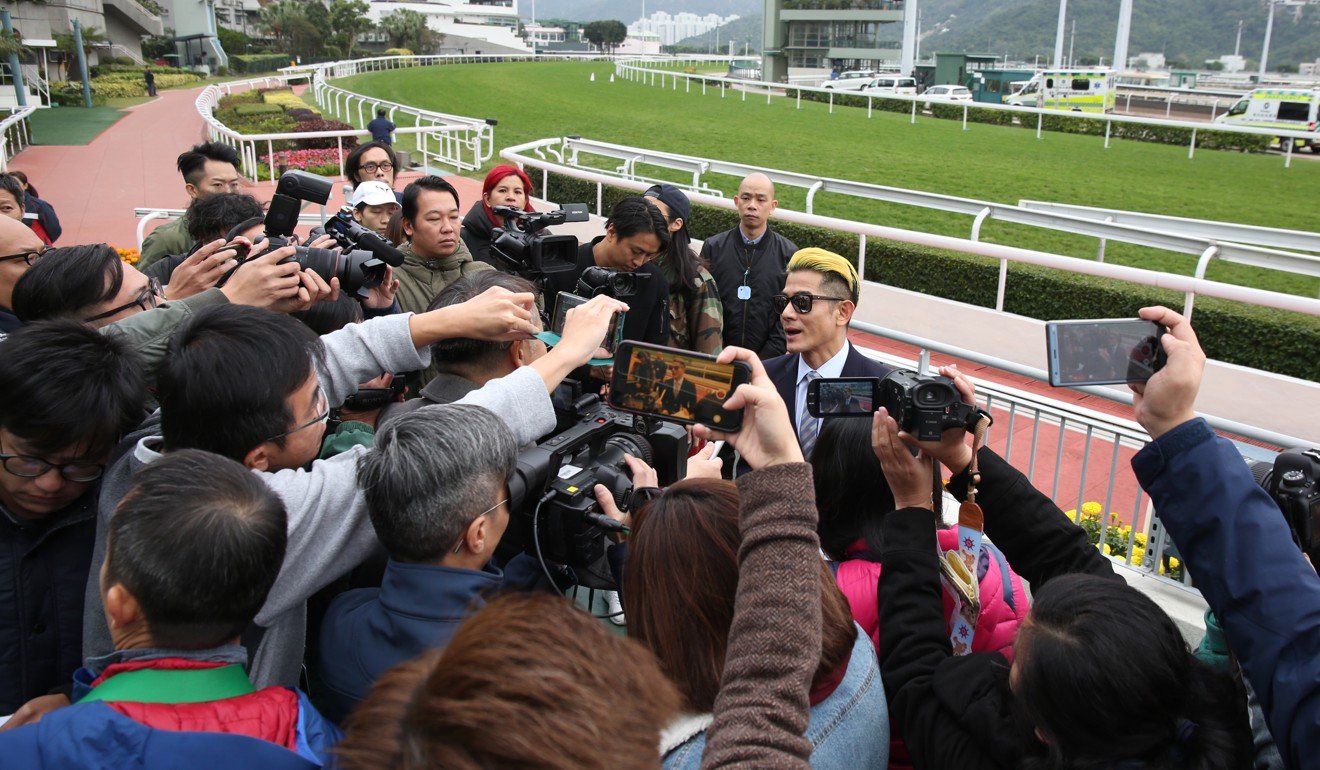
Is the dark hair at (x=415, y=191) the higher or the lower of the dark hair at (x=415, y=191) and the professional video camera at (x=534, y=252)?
the higher

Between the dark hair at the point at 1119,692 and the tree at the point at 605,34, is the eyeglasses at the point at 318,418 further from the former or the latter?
the tree at the point at 605,34

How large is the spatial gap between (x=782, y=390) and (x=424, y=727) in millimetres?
2884

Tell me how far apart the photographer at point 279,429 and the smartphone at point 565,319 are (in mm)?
300

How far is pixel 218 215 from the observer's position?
164 inches

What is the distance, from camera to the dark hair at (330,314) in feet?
11.0

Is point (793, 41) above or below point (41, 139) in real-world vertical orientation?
above

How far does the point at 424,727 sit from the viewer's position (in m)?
1.07

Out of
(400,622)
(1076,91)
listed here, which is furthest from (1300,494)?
(1076,91)

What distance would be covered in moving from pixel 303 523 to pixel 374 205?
10.6 feet

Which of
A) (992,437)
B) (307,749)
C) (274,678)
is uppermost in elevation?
(307,749)

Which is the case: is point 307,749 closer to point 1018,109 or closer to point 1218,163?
point 1218,163

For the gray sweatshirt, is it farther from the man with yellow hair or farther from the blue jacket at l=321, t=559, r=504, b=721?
the man with yellow hair

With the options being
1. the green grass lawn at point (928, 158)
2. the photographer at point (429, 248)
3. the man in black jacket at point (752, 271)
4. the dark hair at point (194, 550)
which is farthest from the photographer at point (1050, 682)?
the green grass lawn at point (928, 158)

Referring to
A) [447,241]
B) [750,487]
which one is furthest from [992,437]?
[750,487]
